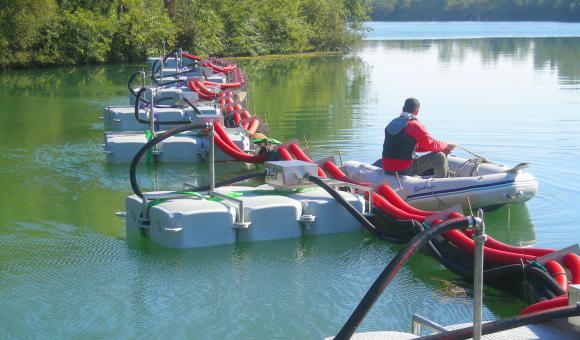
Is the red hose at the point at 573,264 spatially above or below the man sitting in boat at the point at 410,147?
below

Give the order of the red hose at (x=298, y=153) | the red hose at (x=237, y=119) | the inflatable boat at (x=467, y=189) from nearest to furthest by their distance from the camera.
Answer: the inflatable boat at (x=467, y=189), the red hose at (x=298, y=153), the red hose at (x=237, y=119)

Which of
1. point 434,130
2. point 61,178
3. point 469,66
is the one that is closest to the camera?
point 61,178

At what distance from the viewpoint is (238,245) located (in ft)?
27.3

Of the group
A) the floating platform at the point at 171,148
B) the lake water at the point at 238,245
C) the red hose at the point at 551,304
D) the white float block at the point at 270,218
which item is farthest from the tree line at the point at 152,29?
the red hose at the point at 551,304

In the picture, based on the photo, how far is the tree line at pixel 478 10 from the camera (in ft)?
288

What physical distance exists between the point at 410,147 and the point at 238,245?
7.71 ft

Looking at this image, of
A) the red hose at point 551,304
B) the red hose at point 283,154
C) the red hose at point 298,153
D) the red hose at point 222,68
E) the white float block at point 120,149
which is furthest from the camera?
the red hose at point 222,68

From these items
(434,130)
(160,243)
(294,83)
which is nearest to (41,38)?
(294,83)

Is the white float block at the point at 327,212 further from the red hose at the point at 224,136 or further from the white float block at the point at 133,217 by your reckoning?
the red hose at the point at 224,136

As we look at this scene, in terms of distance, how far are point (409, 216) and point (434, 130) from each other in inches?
310

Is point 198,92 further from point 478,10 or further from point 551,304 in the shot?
point 478,10

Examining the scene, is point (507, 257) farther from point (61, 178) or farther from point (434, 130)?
point (434, 130)

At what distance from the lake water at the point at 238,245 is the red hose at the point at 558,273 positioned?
38 centimetres

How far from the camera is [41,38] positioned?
3400 centimetres
